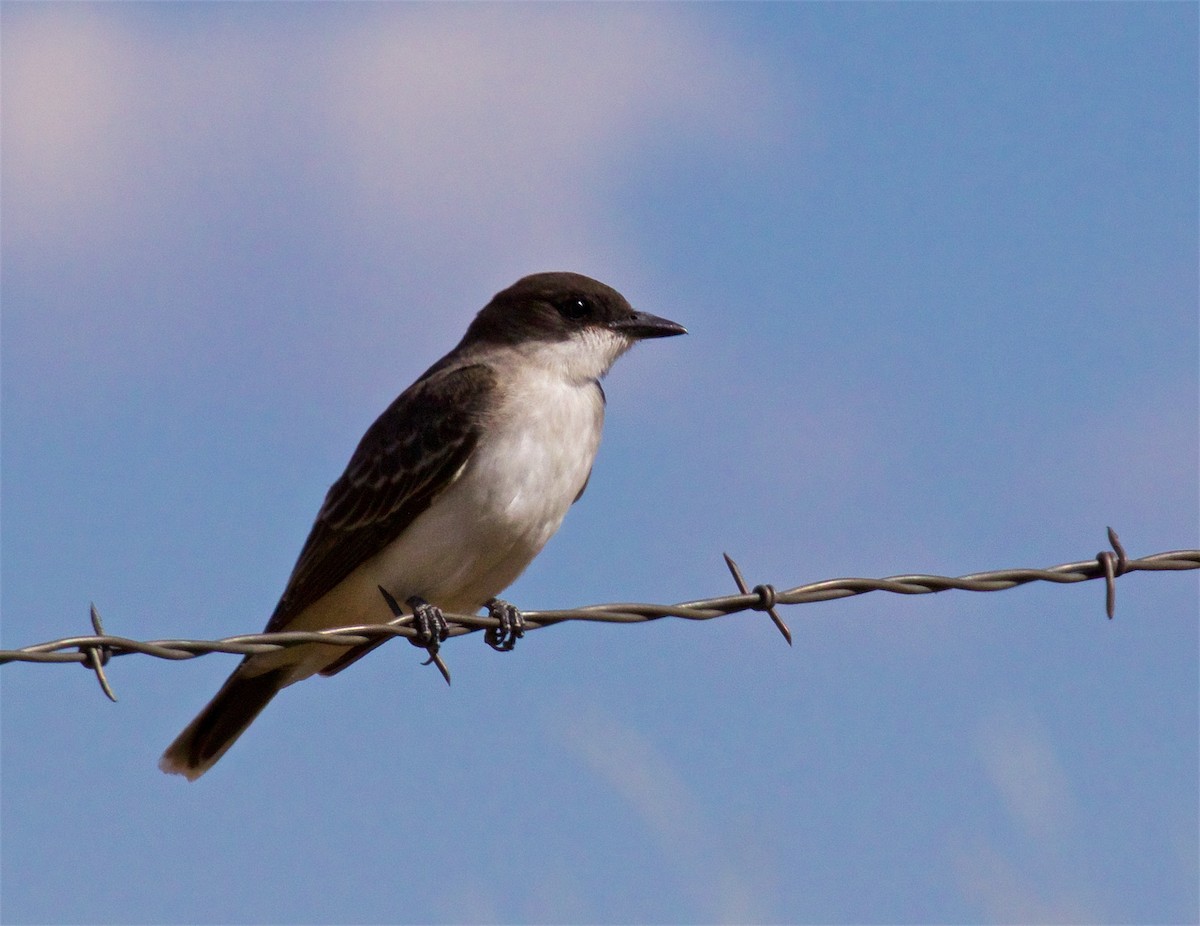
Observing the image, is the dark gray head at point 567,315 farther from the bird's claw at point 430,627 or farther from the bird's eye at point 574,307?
the bird's claw at point 430,627

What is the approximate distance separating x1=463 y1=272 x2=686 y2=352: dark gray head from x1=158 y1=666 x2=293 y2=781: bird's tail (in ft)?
7.11

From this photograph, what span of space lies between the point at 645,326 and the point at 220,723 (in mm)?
3063

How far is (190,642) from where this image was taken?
15.4 feet

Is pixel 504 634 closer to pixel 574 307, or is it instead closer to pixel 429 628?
pixel 429 628

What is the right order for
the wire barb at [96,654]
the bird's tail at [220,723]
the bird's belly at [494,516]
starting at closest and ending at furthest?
the wire barb at [96,654], the bird's belly at [494,516], the bird's tail at [220,723]

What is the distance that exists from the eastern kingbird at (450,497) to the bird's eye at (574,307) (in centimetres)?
1

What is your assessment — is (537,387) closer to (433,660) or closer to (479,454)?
(479,454)

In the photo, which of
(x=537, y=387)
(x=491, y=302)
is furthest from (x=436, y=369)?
(x=537, y=387)

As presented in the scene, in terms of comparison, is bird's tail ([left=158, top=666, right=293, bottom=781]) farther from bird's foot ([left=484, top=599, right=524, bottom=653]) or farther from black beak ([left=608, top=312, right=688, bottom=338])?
black beak ([left=608, top=312, right=688, bottom=338])

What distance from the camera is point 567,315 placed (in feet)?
28.5

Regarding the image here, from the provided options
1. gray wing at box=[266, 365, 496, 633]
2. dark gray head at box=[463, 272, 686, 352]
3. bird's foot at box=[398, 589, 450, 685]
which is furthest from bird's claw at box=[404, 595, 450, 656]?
dark gray head at box=[463, 272, 686, 352]

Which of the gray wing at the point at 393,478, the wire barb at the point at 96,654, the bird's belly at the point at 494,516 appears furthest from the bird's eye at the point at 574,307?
the wire barb at the point at 96,654

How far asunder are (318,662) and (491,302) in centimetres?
225

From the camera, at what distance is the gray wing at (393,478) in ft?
24.8
